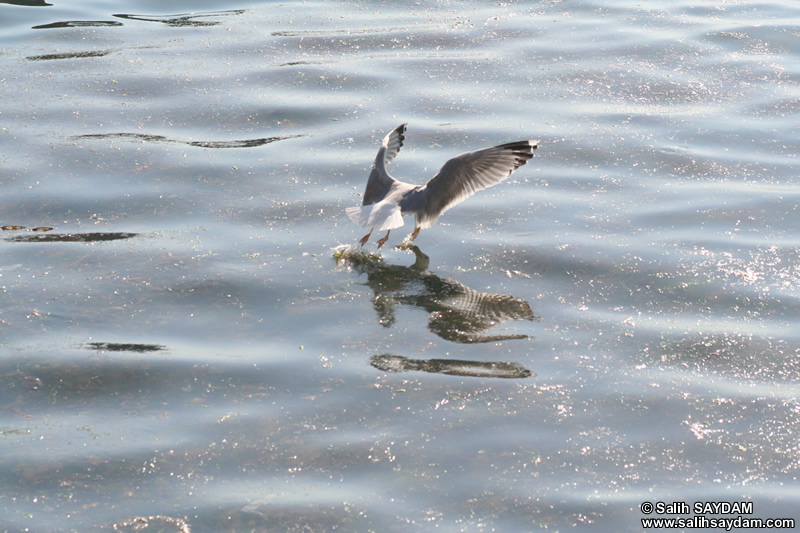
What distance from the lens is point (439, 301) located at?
6152 millimetres

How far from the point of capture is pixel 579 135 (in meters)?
8.80

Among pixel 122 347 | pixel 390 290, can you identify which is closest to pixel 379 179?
pixel 390 290

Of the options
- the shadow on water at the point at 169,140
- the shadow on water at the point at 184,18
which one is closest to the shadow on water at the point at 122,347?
the shadow on water at the point at 169,140

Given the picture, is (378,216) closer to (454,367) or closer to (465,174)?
(465,174)

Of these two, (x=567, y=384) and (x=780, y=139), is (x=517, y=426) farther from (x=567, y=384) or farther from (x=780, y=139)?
(x=780, y=139)

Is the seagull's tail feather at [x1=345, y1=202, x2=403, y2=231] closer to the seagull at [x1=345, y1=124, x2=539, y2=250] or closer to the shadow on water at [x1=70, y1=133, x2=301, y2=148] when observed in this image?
the seagull at [x1=345, y1=124, x2=539, y2=250]

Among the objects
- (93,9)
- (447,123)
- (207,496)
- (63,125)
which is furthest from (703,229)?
(93,9)

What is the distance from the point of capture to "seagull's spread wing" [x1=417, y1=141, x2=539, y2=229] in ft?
22.6

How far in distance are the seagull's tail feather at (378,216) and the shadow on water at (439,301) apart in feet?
1.12

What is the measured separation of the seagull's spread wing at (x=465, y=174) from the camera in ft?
22.6

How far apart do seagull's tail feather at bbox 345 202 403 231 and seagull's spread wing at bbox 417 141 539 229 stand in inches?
14.6

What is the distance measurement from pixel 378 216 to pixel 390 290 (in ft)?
1.84

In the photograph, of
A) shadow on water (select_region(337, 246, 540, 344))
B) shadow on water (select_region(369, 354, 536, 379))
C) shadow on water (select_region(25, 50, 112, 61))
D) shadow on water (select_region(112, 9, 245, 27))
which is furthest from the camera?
shadow on water (select_region(112, 9, 245, 27))

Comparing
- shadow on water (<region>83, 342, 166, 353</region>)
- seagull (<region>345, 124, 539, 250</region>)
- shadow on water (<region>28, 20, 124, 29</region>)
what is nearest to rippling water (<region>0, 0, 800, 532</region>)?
shadow on water (<region>83, 342, 166, 353</region>)
